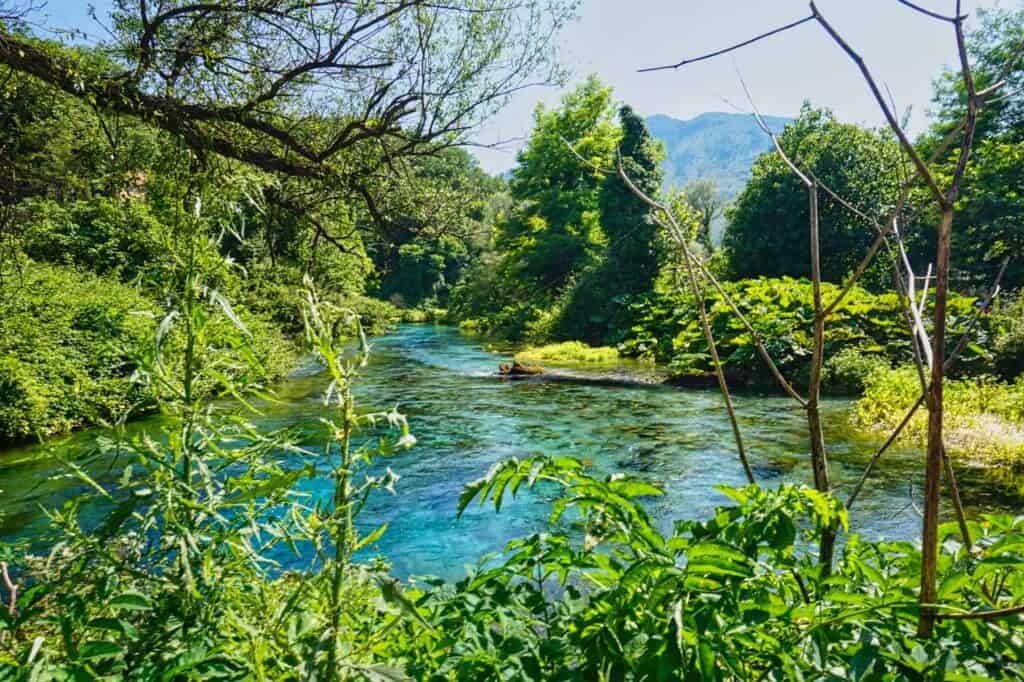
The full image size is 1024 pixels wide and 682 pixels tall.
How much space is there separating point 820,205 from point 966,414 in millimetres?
12325

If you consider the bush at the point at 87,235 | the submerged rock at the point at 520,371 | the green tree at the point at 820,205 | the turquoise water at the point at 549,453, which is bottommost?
the turquoise water at the point at 549,453

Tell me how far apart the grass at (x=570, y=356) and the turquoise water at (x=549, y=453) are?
4.03 meters

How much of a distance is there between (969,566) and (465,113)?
16.0 feet

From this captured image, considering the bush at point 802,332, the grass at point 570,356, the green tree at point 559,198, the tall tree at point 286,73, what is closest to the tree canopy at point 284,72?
the tall tree at point 286,73

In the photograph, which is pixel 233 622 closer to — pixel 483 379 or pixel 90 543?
pixel 90 543

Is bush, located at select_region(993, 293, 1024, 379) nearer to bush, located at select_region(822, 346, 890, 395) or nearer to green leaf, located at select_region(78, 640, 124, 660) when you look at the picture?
bush, located at select_region(822, 346, 890, 395)

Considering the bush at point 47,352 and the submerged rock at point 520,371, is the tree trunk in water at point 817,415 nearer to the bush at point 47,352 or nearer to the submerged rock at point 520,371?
the bush at point 47,352

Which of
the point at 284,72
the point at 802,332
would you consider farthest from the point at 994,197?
the point at 284,72

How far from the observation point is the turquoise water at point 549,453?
20.2ft

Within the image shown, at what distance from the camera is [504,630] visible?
47.7 inches

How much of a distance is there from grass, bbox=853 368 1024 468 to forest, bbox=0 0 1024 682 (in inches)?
2.8

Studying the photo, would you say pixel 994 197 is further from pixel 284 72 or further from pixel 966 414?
pixel 284 72

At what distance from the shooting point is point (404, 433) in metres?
0.78

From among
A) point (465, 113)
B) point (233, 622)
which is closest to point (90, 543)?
point (233, 622)
